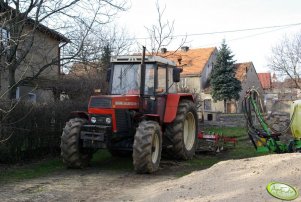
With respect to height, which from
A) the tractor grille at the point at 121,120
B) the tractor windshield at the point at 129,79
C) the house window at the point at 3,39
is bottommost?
the tractor grille at the point at 121,120

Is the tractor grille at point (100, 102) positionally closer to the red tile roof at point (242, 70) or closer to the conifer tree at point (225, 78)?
the conifer tree at point (225, 78)

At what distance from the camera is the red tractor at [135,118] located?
9.18m

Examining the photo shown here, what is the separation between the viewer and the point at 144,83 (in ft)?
33.2

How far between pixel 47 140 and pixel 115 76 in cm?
265

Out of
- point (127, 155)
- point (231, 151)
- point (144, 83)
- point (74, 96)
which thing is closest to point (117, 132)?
point (144, 83)

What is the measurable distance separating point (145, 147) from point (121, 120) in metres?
1.12

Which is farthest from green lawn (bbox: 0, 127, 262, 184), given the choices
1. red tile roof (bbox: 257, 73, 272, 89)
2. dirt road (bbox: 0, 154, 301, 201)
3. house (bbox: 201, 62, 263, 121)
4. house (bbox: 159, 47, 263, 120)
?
red tile roof (bbox: 257, 73, 272, 89)

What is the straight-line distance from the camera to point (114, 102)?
946 cm

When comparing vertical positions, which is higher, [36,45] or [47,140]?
[36,45]

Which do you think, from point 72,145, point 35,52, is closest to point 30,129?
point 72,145

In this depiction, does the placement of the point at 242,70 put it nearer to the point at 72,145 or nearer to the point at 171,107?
the point at 171,107

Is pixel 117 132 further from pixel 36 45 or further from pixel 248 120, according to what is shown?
pixel 36 45

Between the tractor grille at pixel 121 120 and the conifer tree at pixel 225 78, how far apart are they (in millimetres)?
34392
